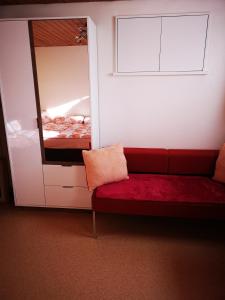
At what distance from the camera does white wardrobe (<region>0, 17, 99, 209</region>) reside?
2.19 meters

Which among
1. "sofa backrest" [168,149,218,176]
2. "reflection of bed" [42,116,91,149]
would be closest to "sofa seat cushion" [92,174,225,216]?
"sofa backrest" [168,149,218,176]

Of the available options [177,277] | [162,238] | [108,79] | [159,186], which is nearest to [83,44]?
[108,79]

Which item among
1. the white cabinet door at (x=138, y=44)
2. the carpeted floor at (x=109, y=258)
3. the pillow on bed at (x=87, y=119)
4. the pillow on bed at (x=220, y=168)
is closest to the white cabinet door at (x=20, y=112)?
the carpeted floor at (x=109, y=258)

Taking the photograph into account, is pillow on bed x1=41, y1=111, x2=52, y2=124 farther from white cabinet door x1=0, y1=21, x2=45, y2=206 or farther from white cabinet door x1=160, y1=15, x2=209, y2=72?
white cabinet door x1=160, y1=15, x2=209, y2=72

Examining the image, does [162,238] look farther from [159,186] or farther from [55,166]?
[55,166]

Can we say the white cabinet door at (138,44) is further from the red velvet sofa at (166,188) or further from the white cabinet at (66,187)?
the white cabinet at (66,187)

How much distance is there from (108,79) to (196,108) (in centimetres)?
111

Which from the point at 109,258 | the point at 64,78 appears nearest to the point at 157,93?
the point at 64,78

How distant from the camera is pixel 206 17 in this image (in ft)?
7.50

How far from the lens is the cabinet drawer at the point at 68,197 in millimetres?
2541

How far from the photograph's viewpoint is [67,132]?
239 cm

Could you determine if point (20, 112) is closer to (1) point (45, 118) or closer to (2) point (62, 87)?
(1) point (45, 118)

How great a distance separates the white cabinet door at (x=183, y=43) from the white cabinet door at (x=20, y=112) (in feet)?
4.81

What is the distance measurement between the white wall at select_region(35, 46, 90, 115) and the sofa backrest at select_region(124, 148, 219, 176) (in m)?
0.81
